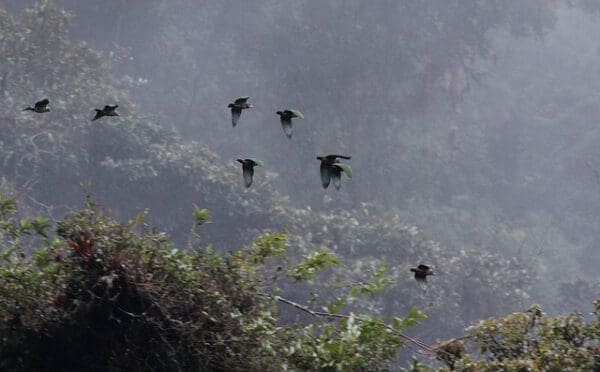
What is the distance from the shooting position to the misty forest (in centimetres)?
241

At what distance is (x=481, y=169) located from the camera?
21391 mm

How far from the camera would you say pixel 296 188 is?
54.4 ft

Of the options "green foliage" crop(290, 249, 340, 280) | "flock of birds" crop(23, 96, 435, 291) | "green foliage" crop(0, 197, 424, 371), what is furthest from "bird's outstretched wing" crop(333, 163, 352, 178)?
"green foliage" crop(0, 197, 424, 371)

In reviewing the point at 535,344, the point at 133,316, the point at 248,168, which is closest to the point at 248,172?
the point at 248,168

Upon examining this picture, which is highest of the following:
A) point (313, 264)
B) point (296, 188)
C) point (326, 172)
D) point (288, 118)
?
point (296, 188)

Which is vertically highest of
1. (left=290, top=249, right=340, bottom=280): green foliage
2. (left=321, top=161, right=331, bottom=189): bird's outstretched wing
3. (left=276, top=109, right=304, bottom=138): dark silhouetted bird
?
(left=276, top=109, right=304, bottom=138): dark silhouetted bird

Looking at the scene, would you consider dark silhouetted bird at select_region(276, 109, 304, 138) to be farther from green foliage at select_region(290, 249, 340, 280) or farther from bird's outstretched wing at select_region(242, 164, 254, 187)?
green foliage at select_region(290, 249, 340, 280)

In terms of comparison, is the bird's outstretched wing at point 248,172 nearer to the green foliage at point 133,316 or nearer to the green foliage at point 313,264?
the green foliage at point 133,316

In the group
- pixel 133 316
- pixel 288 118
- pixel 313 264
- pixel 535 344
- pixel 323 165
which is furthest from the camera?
pixel 313 264

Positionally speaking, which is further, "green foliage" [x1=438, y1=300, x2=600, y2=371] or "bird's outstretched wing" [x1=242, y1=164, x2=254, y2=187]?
"bird's outstretched wing" [x1=242, y1=164, x2=254, y2=187]

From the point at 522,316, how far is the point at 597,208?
20.9 meters

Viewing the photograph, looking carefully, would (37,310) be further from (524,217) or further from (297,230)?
(524,217)

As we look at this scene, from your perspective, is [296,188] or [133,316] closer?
[133,316]

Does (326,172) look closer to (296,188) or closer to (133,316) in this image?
(133,316)
